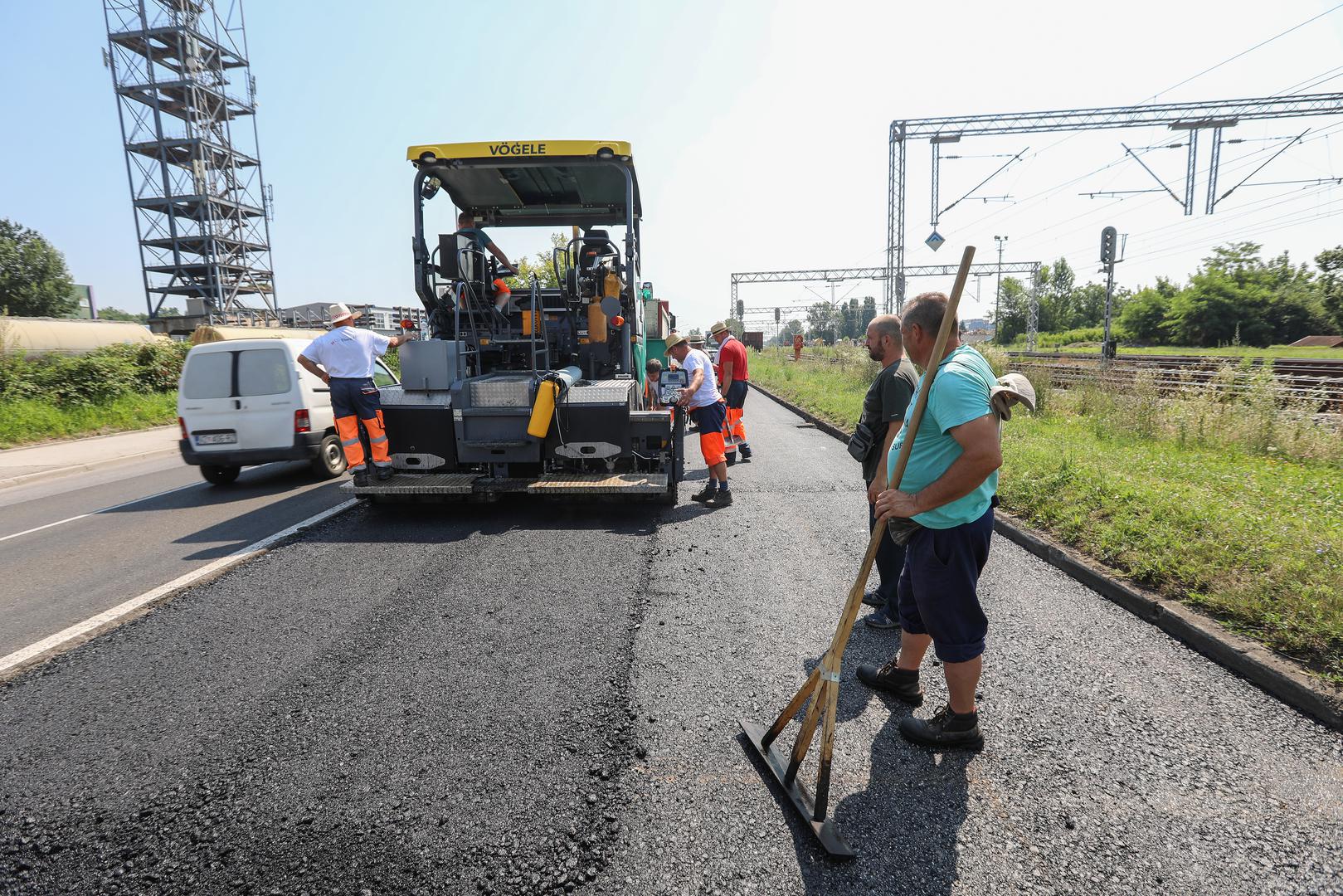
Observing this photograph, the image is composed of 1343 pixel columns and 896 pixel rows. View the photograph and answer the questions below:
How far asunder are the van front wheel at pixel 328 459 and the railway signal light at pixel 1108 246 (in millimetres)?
13250

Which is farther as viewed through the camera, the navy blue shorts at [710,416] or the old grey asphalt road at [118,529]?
the navy blue shorts at [710,416]

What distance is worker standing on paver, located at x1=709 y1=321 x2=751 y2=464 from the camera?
8.87 meters

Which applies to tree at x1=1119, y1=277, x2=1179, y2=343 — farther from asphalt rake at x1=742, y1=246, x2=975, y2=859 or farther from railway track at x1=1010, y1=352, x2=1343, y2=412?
asphalt rake at x1=742, y1=246, x2=975, y2=859

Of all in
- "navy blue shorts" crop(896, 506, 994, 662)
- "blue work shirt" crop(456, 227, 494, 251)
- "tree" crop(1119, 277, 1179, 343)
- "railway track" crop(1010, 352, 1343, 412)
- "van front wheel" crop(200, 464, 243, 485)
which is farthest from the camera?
"tree" crop(1119, 277, 1179, 343)

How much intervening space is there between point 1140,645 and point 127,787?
4836 millimetres

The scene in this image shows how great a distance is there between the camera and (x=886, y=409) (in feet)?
12.4

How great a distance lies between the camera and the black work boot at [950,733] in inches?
109

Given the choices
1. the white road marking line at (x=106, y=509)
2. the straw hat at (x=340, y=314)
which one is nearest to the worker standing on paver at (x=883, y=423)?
the straw hat at (x=340, y=314)

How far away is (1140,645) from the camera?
146 inches

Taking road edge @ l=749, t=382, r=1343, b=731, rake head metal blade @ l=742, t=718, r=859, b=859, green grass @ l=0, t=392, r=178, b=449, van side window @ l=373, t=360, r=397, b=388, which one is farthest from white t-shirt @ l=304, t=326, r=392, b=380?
green grass @ l=0, t=392, r=178, b=449

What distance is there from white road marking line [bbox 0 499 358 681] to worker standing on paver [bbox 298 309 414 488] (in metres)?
1.09

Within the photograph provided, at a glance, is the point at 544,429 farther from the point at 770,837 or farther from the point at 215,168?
the point at 215,168

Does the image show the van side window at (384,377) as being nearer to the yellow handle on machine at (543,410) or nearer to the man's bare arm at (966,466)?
the yellow handle on machine at (543,410)

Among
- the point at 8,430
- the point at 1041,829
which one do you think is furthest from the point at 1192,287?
the point at 8,430
